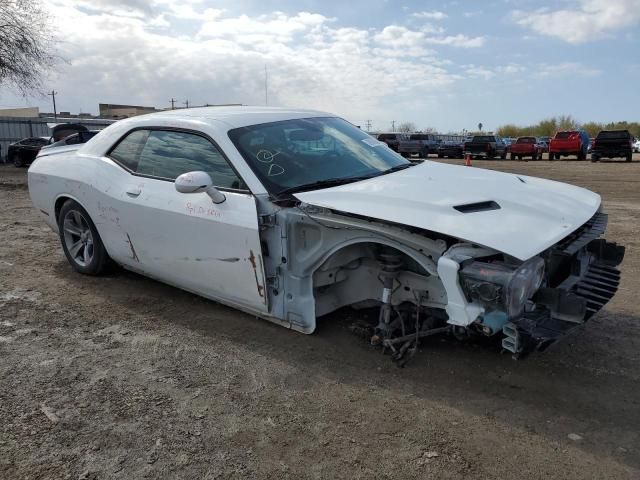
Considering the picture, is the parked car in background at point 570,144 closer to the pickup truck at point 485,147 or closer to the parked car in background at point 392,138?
the pickup truck at point 485,147

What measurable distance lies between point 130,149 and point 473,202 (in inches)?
115

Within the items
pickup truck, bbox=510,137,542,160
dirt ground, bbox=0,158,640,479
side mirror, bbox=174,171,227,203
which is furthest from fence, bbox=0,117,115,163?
side mirror, bbox=174,171,227,203

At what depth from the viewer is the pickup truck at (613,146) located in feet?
86.7

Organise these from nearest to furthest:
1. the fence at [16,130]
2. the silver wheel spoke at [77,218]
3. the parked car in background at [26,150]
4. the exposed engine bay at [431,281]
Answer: the exposed engine bay at [431,281], the silver wheel spoke at [77,218], the parked car in background at [26,150], the fence at [16,130]

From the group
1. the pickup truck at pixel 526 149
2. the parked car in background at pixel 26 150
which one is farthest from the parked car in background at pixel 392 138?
the parked car in background at pixel 26 150

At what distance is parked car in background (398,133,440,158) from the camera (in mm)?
33219

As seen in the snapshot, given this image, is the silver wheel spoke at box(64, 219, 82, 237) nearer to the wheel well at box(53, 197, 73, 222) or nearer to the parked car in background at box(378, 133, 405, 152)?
the wheel well at box(53, 197, 73, 222)

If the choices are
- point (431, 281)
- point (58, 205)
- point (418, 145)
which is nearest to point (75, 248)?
point (58, 205)

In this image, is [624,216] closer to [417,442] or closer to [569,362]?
[569,362]

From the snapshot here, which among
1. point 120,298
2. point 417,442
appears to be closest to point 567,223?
point 417,442

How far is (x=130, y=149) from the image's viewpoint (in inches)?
180

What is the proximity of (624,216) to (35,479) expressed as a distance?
28.8 ft

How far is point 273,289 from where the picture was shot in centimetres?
360

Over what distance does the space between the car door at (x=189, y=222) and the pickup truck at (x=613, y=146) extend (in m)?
27.1
